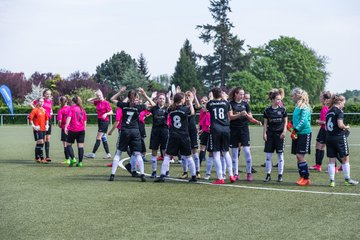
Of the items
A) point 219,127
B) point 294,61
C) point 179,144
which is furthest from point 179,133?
point 294,61

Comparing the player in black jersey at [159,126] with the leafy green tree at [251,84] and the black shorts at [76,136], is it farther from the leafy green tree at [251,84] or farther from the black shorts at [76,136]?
the leafy green tree at [251,84]

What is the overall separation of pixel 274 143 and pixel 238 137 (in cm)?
99

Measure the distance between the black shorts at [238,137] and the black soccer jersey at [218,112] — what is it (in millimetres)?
1096

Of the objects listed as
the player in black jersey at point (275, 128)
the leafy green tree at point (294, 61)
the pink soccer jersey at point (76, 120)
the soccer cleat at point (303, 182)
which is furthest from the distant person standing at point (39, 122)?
the leafy green tree at point (294, 61)

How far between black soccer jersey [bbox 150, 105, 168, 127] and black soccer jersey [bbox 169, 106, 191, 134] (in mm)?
1176

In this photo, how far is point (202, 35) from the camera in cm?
8600

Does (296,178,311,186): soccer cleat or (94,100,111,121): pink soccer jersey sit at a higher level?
(94,100,111,121): pink soccer jersey

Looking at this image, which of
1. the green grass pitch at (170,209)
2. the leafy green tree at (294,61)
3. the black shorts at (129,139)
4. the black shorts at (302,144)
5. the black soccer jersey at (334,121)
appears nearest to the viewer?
the green grass pitch at (170,209)

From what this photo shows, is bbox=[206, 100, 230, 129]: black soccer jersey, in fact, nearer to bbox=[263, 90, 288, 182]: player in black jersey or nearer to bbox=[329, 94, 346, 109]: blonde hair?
bbox=[263, 90, 288, 182]: player in black jersey

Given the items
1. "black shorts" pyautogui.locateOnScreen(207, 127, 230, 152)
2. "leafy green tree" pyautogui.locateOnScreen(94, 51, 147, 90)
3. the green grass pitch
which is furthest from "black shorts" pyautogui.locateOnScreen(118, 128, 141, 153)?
"leafy green tree" pyautogui.locateOnScreen(94, 51, 147, 90)

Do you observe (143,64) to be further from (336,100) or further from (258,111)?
(336,100)

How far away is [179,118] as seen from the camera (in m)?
11.9

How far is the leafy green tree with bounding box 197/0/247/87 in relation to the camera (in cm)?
8538

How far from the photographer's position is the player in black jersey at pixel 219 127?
1159 cm
